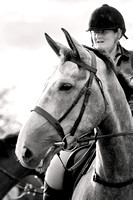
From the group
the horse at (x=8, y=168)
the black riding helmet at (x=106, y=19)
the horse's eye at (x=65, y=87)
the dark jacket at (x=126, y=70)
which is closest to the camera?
the horse's eye at (x=65, y=87)

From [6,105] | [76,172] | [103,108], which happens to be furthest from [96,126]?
[6,105]

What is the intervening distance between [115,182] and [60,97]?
1.12 metres

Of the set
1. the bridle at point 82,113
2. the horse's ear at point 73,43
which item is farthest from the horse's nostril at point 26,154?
the horse's ear at point 73,43

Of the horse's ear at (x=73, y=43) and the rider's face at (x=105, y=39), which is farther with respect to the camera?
the rider's face at (x=105, y=39)

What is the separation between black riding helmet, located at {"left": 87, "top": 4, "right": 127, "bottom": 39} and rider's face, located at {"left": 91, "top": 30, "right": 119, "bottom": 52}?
2.7 inches

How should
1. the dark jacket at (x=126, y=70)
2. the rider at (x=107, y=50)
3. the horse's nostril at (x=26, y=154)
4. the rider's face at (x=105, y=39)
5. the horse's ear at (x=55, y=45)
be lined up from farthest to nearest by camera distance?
the rider's face at (x=105, y=39) → the rider at (x=107, y=50) → the dark jacket at (x=126, y=70) → the horse's ear at (x=55, y=45) → the horse's nostril at (x=26, y=154)

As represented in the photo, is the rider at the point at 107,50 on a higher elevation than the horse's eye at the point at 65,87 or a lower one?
lower

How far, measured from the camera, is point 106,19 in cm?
757

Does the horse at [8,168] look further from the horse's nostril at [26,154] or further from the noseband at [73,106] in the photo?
the horse's nostril at [26,154]

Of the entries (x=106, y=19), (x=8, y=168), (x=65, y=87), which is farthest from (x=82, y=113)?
(x=8, y=168)

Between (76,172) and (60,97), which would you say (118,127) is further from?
(76,172)

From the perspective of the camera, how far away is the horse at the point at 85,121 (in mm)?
5070

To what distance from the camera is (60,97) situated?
515 cm

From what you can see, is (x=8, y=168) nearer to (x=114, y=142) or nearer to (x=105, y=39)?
(x=105, y=39)
